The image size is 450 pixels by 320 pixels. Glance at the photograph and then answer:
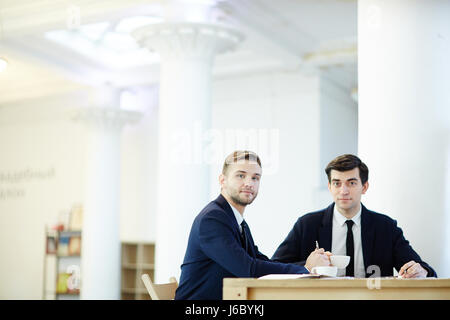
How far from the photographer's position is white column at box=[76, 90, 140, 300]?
445 inches

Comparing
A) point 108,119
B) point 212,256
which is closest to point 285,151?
point 108,119

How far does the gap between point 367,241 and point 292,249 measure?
1.42 ft

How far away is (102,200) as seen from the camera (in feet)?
37.4

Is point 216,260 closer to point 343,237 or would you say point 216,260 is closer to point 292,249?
point 292,249

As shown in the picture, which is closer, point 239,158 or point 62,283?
point 239,158

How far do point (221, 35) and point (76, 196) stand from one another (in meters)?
6.59

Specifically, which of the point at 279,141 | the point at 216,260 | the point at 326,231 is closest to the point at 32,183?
the point at 279,141

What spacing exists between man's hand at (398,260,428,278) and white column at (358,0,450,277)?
103 centimetres

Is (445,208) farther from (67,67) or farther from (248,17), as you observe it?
(67,67)

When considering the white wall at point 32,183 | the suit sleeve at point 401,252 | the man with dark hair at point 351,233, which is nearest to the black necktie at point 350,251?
the man with dark hair at point 351,233

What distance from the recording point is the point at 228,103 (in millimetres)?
11578

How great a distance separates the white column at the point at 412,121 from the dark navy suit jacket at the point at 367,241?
68 cm

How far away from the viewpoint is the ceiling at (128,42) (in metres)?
7.98

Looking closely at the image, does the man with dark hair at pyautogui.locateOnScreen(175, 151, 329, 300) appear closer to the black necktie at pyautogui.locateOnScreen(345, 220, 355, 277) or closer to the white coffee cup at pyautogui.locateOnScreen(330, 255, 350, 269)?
the white coffee cup at pyautogui.locateOnScreen(330, 255, 350, 269)
